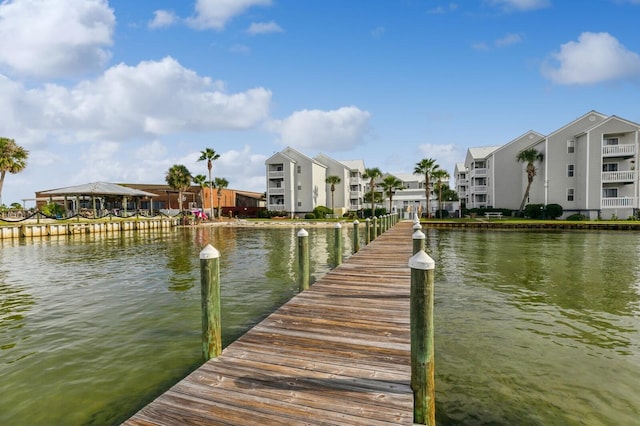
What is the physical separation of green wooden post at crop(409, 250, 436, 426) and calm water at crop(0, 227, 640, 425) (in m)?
1.06

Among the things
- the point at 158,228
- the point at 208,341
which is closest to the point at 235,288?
the point at 208,341

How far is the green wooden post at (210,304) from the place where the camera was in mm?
5344

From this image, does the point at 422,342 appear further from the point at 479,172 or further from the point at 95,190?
the point at 479,172

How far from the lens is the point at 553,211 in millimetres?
42281

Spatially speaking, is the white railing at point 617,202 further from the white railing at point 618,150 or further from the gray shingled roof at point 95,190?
the gray shingled roof at point 95,190

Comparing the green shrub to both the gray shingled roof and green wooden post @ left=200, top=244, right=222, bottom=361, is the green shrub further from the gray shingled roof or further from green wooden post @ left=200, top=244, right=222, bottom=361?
the gray shingled roof

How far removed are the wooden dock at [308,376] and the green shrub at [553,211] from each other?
44.1 m

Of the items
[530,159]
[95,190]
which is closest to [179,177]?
[95,190]

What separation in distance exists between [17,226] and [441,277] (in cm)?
3699

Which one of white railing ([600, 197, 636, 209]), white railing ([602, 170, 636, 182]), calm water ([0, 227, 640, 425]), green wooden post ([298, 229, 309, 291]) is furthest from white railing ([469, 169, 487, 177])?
green wooden post ([298, 229, 309, 291])

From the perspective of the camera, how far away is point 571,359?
662 centimetres

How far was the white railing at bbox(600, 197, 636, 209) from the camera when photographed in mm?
39469

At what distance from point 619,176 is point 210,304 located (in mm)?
49878

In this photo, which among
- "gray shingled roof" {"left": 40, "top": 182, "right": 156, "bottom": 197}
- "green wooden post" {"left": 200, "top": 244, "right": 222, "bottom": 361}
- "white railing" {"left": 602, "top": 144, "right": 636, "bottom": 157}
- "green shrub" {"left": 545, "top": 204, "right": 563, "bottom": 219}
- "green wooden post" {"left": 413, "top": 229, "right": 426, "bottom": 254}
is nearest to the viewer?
"green wooden post" {"left": 200, "top": 244, "right": 222, "bottom": 361}
